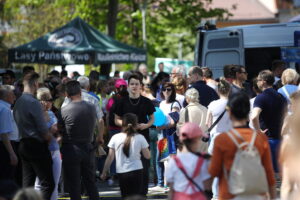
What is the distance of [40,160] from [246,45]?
308 inches

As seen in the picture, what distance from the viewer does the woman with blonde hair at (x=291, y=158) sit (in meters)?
5.73

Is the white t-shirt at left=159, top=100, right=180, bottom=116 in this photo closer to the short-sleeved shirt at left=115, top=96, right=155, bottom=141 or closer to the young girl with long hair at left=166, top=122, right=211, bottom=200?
the short-sleeved shirt at left=115, top=96, right=155, bottom=141

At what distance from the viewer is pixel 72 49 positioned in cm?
2083

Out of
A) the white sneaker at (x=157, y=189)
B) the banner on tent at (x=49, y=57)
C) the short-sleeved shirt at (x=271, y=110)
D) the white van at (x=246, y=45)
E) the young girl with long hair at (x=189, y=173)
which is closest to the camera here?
the young girl with long hair at (x=189, y=173)

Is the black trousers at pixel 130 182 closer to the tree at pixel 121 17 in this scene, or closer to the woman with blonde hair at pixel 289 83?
the woman with blonde hair at pixel 289 83

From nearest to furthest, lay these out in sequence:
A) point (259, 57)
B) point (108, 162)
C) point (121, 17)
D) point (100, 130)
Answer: point (108, 162) → point (100, 130) → point (259, 57) → point (121, 17)

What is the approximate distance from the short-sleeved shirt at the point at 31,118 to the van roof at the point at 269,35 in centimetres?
762

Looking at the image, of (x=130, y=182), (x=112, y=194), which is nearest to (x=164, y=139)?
(x=112, y=194)

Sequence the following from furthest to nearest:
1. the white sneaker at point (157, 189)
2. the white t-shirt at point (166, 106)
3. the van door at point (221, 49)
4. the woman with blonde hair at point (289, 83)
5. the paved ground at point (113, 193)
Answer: the van door at point (221, 49), the white sneaker at point (157, 189), the white t-shirt at point (166, 106), the paved ground at point (113, 193), the woman with blonde hair at point (289, 83)

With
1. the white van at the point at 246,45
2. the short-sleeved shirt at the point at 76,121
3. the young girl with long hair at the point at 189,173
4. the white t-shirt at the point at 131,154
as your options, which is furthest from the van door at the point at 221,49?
the young girl with long hair at the point at 189,173

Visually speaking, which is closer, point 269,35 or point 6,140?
point 6,140

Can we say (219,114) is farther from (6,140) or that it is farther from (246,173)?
(246,173)

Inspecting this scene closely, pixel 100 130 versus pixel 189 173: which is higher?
pixel 100 130

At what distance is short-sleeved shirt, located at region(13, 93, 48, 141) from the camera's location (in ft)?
32.3
